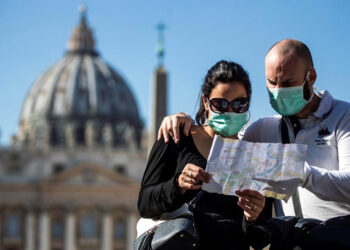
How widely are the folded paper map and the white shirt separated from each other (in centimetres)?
10

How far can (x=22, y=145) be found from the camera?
4559cm

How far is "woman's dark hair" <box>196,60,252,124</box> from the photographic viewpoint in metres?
2.73

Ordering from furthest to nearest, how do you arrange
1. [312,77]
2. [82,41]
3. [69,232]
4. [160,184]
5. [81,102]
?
[82,41], [81,102], [69,232], [312,77], [160,184]

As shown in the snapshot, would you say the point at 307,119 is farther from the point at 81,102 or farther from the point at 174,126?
the point at 81,102

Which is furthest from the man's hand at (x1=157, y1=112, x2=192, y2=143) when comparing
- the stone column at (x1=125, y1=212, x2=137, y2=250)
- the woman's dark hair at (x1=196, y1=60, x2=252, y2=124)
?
the stone column at (x1=125, y1=212, x2=137, y2=250)

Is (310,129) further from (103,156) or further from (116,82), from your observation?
(116,82)

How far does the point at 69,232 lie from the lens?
141 ft

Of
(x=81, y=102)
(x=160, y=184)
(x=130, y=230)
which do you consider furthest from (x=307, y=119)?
(x=81, y=102)

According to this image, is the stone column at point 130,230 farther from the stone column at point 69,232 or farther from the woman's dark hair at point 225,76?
the woman's dark hair at point 225,76

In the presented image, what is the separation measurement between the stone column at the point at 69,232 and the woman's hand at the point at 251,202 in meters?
40.6

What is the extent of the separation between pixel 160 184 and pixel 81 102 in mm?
54707

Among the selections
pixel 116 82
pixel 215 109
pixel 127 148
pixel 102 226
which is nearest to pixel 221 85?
pixel 215 109

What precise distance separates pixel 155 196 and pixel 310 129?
1.80ft

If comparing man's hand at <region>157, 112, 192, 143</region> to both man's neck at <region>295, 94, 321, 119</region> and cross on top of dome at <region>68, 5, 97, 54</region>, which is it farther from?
cross on top of dome at <region>68, 5, 97, 54</region>
